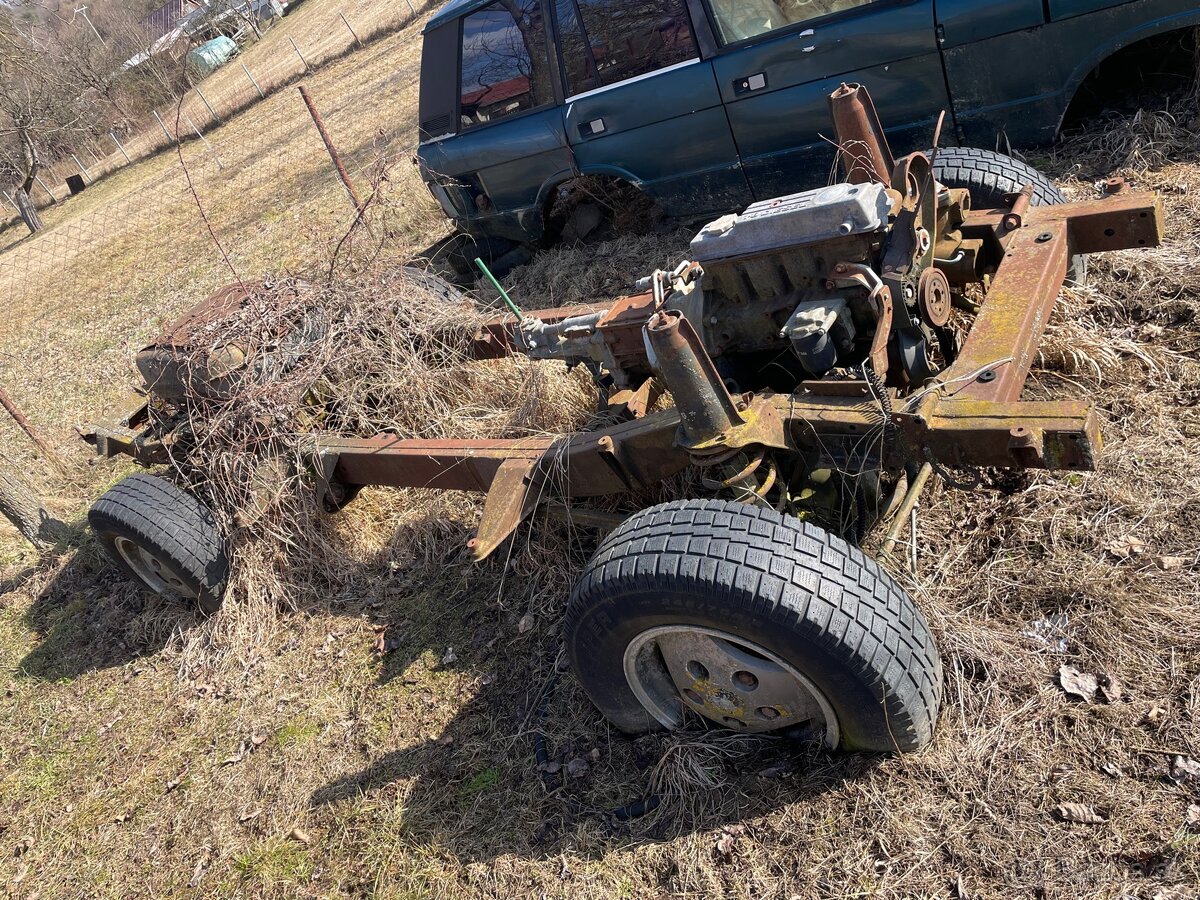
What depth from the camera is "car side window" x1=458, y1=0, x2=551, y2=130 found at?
5.49 m

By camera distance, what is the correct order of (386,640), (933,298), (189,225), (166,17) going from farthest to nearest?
(166,17)
(189,225)
(386,640)
(933,298)

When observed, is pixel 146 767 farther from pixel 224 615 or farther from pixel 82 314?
pixel 82 314

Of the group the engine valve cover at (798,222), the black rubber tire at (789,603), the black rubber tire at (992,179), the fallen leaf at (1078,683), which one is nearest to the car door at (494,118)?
the black rubber tire at (992,179)

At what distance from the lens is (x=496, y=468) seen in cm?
→ 324

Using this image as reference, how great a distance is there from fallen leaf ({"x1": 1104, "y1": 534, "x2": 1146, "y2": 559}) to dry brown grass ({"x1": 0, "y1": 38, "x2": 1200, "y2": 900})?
13 millimetres

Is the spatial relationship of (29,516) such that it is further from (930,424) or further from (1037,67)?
(1037,67)

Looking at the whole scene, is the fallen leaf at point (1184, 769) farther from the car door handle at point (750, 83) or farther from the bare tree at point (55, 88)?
A: the bare tree at point (55, 88)

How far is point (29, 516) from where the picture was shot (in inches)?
223

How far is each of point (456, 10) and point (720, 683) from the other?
201 inches

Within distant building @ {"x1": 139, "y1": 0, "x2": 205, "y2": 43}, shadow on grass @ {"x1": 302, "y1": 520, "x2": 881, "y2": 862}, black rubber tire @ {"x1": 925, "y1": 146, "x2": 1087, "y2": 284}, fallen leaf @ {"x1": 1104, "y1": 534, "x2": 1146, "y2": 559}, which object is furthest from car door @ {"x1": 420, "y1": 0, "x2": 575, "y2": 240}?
distant building @ {"x1": 139, "y1": 0, "x2": 205, "y2": 43}

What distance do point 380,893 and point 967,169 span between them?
3.58 m

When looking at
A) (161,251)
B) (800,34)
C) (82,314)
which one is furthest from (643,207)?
(161,251)

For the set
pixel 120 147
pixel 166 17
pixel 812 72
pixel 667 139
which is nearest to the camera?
pixel 812 72

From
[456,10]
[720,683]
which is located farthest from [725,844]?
[456,10]
